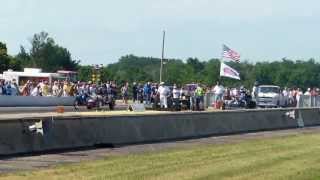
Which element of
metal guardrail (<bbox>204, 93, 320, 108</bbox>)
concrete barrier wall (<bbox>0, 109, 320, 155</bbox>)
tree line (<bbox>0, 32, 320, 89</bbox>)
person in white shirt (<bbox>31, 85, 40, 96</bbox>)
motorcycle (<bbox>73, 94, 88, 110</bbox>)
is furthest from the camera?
tree line (<bbox>0, 32, 320, 89</bbox>)

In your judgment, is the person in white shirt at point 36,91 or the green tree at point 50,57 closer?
the person in white shirt at point 36,91

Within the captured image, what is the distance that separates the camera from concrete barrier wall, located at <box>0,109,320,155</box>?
16812 millimetres

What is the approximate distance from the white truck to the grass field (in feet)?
126

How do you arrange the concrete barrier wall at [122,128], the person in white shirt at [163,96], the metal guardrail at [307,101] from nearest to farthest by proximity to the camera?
the concrete barrier wall at [122,128], the person in white shirt at [163,96], the metal guardrail at [307,101]

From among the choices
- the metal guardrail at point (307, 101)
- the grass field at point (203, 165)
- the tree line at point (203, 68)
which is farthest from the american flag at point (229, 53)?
the tree line at point (203, 68)

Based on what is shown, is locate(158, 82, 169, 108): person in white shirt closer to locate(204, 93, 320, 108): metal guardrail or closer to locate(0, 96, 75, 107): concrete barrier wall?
locate(0, 96, 75, 107): concrete barrier wall

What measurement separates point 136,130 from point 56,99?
26304mm

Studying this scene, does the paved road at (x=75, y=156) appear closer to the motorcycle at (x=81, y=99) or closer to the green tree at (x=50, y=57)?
the motorcycle at (x=81, y=99)

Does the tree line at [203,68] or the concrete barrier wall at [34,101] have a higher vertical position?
the tree line at [203,68]

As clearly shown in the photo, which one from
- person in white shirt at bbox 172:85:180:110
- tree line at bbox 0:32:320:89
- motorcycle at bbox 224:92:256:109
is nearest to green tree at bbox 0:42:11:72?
tree line at bbox 0:32:320:89

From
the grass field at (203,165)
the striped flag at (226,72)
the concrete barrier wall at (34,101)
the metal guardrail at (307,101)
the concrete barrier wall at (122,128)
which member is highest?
the striped flag at (226,72)

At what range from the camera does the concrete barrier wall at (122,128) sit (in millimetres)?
16812

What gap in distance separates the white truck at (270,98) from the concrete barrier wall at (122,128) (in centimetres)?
2691

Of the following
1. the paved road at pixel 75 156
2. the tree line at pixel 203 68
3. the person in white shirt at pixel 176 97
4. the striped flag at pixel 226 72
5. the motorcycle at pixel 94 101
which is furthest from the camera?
the tree line at pixel 203 68
